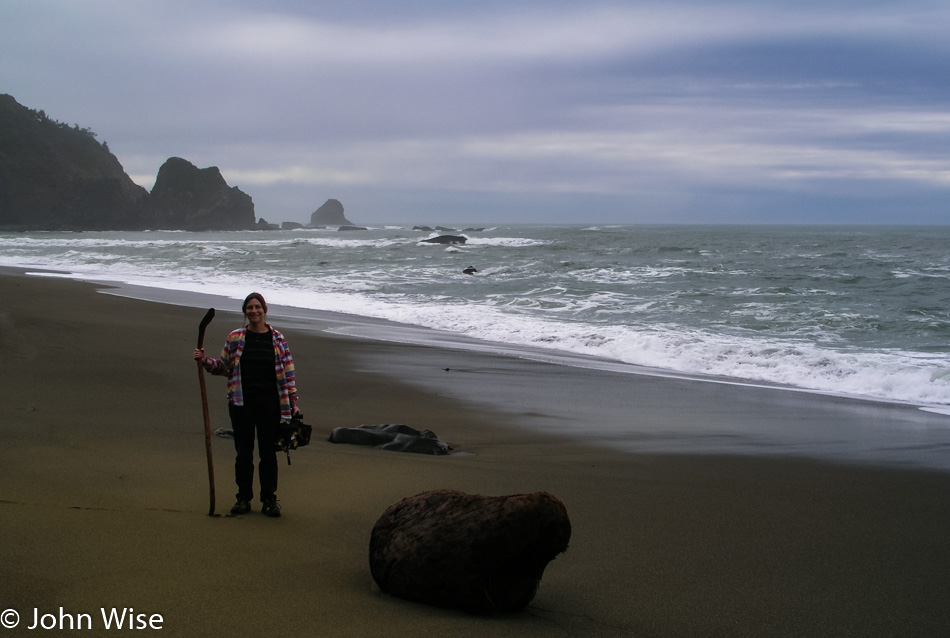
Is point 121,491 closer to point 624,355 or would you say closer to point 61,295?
point 624,355

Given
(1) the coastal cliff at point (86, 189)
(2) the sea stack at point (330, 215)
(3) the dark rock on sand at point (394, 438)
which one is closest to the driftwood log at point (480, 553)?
(3) the dark rock on sand at point (394, 438)

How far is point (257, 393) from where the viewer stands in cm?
432

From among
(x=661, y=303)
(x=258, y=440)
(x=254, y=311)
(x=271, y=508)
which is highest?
(x=254, y=311)

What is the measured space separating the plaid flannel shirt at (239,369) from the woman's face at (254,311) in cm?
10

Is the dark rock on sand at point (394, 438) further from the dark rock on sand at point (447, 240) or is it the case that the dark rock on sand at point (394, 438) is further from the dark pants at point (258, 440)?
the dark rock on sand at point (447, 240)

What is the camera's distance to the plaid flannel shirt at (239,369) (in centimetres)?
425

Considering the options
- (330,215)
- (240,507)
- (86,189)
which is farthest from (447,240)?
(330,215)

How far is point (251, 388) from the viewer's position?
4.30 m

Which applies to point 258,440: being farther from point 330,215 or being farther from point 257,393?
point 330,215

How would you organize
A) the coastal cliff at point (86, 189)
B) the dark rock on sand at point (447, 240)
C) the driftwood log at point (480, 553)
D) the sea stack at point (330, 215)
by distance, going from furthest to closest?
1. the sea stack at point (330, 215)
2. the coastal cliff at point (86, 189)
3. the dark rock on sand at point (447, 240)
4. the driftwood log at point (480, 553)

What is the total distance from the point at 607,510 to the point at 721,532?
0.71 meters

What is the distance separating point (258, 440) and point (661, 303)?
15.4 m

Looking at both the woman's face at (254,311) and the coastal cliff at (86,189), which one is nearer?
the woman's face at (254,311)

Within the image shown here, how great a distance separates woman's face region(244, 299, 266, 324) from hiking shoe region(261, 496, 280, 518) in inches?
41.2
